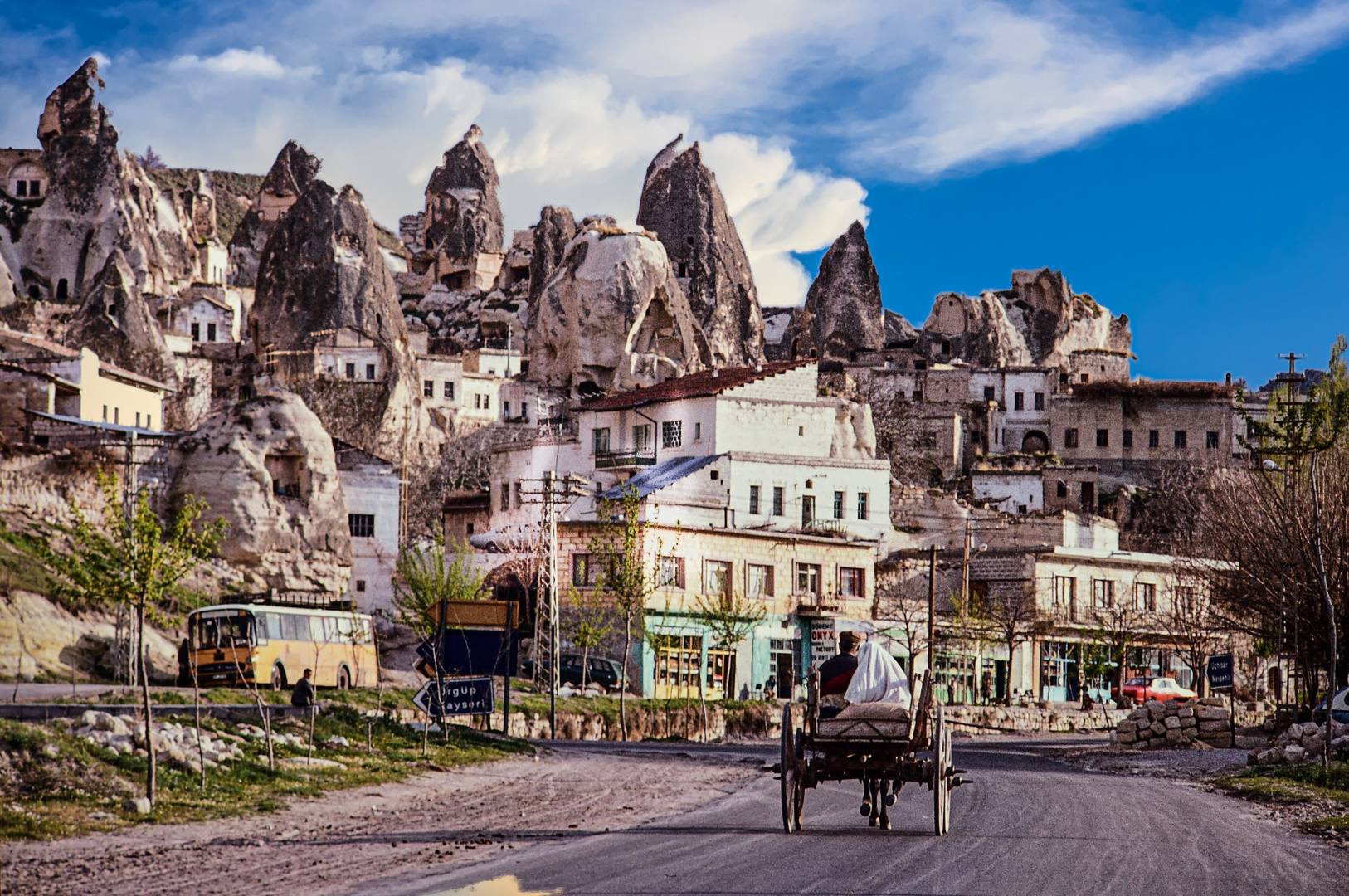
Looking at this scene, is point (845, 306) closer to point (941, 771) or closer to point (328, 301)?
point (328, 301)

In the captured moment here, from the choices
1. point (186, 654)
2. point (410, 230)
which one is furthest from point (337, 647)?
point (410, 230)

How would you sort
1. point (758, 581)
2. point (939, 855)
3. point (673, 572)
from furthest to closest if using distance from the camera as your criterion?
point (758, 581) → point (673, 572) → point (939, 855)

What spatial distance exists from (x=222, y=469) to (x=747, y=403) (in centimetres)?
2309

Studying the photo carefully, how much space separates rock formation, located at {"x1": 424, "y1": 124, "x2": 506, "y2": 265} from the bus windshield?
108531mm

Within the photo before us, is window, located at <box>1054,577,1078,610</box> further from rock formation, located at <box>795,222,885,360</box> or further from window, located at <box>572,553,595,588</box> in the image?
rock formation, located at <box>795,222,885,360</box>

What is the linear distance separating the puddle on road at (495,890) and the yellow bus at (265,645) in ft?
86.7

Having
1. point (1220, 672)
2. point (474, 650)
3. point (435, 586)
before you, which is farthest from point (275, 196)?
point (1220, 672)

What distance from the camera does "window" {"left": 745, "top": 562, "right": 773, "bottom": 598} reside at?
61062 millimetres

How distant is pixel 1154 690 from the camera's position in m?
60.3

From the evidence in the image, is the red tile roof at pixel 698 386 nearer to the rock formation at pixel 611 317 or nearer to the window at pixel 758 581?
the window at pixel 758 581

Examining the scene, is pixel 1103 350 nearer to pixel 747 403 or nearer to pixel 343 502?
pixel 747 403

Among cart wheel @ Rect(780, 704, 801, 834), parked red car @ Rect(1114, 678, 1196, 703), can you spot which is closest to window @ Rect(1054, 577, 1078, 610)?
parked red car @ Rect(1114, 678, 1196, 703)

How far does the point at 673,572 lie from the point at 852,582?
9.86 meters

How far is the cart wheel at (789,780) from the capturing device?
640 inches
